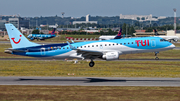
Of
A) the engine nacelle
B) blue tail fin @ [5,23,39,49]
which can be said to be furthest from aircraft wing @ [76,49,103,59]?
blue tail fin @ [5,23,39,49]

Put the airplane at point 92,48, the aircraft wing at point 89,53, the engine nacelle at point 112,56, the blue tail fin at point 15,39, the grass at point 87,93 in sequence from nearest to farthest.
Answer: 1. the grass at point 87,93
2. the engine nacelle at point 112,56
3. the aircraft wing at point 89,53
4. the airplane at point 92,48
5. the blue tail fin at point 15,39

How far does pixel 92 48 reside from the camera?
40.5 meters

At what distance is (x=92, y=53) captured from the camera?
4009cm

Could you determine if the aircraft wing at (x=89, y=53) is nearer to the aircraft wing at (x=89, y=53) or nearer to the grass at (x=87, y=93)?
the aircraft wing at (x=89, y=53)

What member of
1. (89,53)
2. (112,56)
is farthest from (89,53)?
(112,56)

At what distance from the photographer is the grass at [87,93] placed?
1070 inches

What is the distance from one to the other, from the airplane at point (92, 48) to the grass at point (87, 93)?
340 inches

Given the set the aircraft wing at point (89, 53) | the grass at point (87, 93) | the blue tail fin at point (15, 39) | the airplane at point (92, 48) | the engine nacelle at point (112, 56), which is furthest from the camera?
the blue tail fin at point (15, 39)

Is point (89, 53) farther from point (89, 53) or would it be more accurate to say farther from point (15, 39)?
point (15, 39)

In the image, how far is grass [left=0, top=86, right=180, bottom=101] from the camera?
27.2 meters

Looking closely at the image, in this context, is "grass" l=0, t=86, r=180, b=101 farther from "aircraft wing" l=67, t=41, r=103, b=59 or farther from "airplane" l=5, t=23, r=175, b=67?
"airplane" l=5, t=23, r=175, b=67

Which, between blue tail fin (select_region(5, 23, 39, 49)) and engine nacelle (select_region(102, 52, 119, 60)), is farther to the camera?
blue tail fin (select_region(5, 23, 39, 49))

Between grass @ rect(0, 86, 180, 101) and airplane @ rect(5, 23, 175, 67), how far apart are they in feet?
28.3

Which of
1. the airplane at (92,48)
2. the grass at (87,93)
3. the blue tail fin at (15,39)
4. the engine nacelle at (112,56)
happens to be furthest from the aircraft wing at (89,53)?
the blue tail fin at (15,39)
